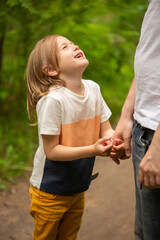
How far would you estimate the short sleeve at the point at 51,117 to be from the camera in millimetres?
1653

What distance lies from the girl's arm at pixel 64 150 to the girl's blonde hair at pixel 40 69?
258mm

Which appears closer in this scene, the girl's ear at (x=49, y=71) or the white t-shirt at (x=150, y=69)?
the white t-shirt at (x=150, y=69)

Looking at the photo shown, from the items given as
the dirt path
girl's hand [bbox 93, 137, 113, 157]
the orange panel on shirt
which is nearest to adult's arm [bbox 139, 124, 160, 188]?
girl's hand [bbox 93, 137, 113, 157]

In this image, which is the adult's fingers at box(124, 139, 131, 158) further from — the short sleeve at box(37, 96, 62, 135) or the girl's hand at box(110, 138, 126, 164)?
the short sleeve at box(37, 96, 62, 135)

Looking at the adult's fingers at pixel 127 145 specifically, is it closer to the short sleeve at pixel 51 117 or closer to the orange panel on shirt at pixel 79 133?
the orange panel on shirt at pixel 79 133

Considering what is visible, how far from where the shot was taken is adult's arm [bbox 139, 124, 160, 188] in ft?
4.05

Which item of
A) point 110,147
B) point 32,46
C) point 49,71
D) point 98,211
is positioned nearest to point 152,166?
point 110,147

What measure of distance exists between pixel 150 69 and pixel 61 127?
60 cm

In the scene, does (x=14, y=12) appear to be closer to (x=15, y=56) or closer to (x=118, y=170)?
(x=15, y=56)

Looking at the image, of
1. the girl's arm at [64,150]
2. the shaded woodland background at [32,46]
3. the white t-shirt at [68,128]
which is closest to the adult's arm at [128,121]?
the girl's arm at [64,150]

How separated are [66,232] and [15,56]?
3.09 meters

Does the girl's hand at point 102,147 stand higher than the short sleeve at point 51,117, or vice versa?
the short sleeve at point 51,117

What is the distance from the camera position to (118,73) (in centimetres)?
537

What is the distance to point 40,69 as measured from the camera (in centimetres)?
180
